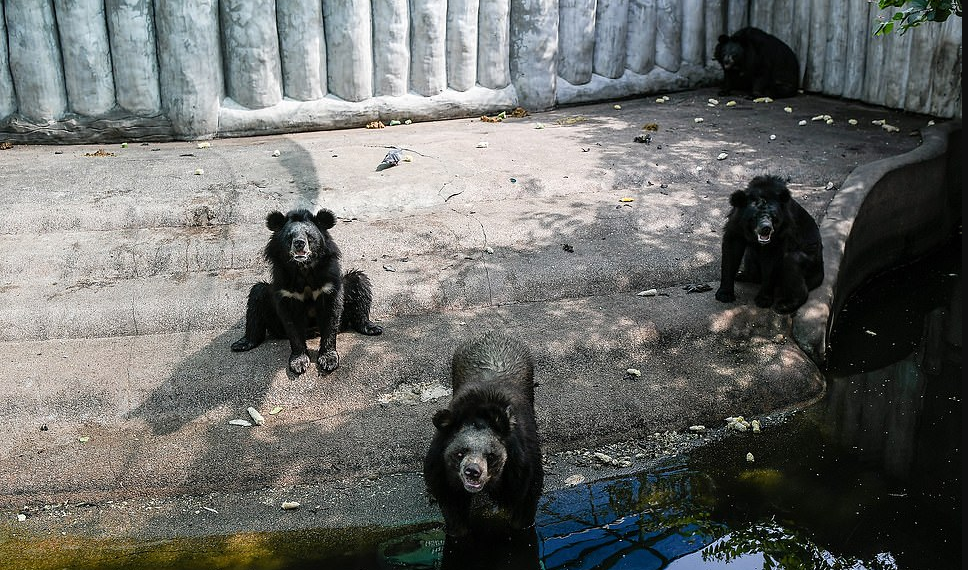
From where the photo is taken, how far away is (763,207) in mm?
7691

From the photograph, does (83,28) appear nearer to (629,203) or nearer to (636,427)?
(629,203)

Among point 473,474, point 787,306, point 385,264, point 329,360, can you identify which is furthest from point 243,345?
point 787,306

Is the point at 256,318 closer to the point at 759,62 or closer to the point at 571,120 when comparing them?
the point at 571,120

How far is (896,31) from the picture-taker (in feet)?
39.5

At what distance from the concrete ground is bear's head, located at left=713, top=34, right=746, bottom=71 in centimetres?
257

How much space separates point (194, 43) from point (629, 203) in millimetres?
5247

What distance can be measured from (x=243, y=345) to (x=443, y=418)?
2.48 metres

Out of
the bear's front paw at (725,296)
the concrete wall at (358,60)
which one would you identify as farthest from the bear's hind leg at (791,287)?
the concrete wall at (358,60)

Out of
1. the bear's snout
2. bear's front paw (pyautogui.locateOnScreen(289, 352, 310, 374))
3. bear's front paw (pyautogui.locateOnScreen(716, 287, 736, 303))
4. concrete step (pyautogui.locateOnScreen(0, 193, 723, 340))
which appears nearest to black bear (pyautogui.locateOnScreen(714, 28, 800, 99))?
concrete step (pyautogui.locateOnScreen(0, 193, 723, 340))

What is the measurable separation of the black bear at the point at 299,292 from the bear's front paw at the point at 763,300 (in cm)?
339

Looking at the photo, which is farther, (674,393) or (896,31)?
(896,31)

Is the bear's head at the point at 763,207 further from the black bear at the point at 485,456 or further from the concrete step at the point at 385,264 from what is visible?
the black bear at the point at 485,456

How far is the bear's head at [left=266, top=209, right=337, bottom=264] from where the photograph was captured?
6824 millimetres

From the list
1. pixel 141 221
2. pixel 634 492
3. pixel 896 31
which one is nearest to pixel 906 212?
pixel 896 31
